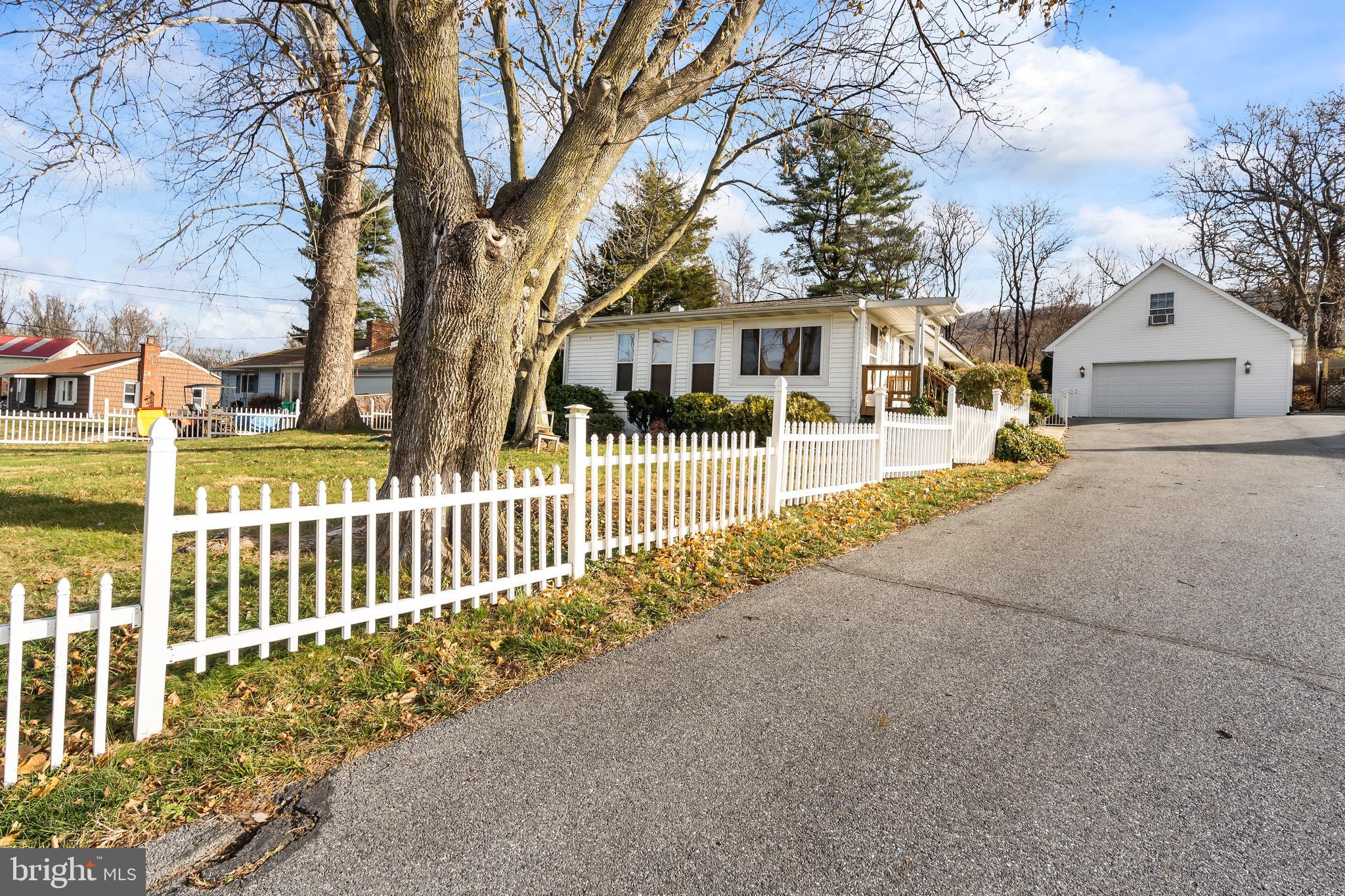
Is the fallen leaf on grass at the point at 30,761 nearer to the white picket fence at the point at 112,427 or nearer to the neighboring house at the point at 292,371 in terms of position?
the white picket fence at the point at 112,427

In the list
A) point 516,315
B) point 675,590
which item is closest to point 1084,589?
point 675,590

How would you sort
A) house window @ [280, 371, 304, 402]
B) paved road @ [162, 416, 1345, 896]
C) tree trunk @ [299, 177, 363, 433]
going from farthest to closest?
house window @ [280, 371, 304, 402] < tree trunk @ [299, 177, 363, 433] < paved road @ [162, 416, 1345, 896]

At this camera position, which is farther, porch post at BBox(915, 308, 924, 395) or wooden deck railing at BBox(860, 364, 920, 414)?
wooden deck railing at BBox(860, 364, 920, 414)

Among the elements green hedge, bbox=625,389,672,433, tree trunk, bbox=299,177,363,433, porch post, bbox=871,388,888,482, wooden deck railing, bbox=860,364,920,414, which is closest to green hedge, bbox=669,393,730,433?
green hedge, bbox=625,389,672,433

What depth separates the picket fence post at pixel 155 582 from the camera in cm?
286

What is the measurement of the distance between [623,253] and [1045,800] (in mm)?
13417

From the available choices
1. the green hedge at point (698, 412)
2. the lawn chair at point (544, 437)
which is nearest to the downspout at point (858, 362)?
the green hedge at point (698, 412)

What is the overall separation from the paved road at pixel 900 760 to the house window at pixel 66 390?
5247cm

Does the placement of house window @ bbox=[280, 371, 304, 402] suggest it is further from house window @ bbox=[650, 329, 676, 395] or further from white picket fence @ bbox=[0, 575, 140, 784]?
white picket fence @ bbox=[0, 575, 140, 784]

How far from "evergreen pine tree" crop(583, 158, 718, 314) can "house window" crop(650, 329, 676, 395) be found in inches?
68.5

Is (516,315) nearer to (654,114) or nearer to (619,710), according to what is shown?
(654,114)

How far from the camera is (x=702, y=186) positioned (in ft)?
40.0

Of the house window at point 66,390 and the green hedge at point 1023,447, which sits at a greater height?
the house window at point 66,390

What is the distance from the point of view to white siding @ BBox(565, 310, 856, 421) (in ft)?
57.4
